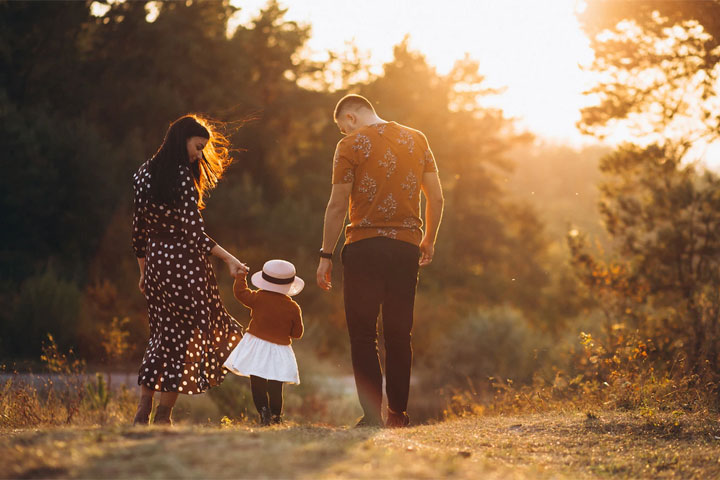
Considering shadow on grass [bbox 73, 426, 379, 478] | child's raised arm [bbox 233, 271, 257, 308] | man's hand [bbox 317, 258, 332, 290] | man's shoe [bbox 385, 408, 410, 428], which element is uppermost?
man's hand [bbox 317, 258, 332, 290]

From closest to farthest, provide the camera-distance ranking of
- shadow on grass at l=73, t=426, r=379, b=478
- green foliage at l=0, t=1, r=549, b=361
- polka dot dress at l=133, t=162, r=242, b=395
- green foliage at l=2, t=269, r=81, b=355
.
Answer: shadow on grass at l=73, t=426, r=379, b=478, polka dot dress at l=133, t=162, r=242, b=395, green foliage at l=2, t=269, r=81, b=355, green foliage at l=0, t=1, r=549, b=361

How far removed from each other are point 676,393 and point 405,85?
21592mm

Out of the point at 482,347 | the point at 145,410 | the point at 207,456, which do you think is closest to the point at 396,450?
the point at 207,456

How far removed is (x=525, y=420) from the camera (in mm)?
5727

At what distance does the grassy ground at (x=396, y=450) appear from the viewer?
9.00 feet

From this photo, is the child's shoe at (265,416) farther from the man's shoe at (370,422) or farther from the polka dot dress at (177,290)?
the man's shoe at (370,422)

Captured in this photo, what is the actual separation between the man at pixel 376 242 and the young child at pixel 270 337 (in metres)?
0.31

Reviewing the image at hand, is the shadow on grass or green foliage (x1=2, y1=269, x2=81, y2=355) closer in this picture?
the shadow on grass

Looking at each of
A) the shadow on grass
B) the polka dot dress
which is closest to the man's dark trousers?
the polka dot dress

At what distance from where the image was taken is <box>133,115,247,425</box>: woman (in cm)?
489

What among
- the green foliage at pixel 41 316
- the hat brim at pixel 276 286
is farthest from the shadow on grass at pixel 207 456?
the green foliage at pixel 41 316

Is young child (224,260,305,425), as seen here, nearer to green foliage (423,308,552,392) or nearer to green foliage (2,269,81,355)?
green foliage (2,269,81,355)

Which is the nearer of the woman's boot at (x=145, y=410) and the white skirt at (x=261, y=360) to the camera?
the woman's boot at (x=145, y=410)

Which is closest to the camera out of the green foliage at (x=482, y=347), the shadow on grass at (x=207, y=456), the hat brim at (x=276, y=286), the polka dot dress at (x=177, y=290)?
the shadow on grass at (x=207, y=456)
